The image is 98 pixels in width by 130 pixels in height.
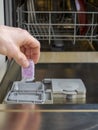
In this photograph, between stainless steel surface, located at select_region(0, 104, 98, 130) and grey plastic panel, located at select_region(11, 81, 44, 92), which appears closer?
stainless steel surface, located at select_region(0, 104, 98, 130)

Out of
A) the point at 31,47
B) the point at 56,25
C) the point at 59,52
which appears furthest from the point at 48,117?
the point at 56,25

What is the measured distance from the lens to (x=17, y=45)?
41cm

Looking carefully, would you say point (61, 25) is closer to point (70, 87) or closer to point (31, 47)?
point (70, 87)

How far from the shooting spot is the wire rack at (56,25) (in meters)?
1.07

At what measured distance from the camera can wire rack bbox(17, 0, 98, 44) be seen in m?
1.07

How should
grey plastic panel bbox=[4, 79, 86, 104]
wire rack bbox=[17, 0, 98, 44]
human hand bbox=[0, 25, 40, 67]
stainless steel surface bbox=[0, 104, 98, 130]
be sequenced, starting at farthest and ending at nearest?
wire rack bbox=[17, 0, 98, 44] → grey plastic panel bbox=[4, 79, 86, 104] → stainless steel surface bbox=[0, 104, 98, 130] → human hand bbox=[0, 25, 40, 67]

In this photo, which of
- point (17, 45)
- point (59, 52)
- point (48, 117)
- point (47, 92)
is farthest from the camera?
point (59, 52)

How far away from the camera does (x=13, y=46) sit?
37cm

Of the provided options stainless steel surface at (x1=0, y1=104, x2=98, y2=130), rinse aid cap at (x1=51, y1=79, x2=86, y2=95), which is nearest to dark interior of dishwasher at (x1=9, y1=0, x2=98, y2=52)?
rinse aid cap at (x1=51, y1=79, x2=86, y2=95)

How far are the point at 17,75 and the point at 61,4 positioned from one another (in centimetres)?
41

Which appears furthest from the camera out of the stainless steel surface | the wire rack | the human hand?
the wire rack

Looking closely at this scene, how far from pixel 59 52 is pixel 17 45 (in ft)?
2.23

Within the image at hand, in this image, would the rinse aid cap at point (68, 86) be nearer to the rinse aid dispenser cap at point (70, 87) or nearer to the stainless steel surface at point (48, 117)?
the rinse aid dispenser cap at point (70, 87)

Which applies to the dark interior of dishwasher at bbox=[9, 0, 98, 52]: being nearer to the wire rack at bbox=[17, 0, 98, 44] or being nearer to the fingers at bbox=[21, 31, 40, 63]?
the wire rack at bbox=[17, 0, 98, 44]
